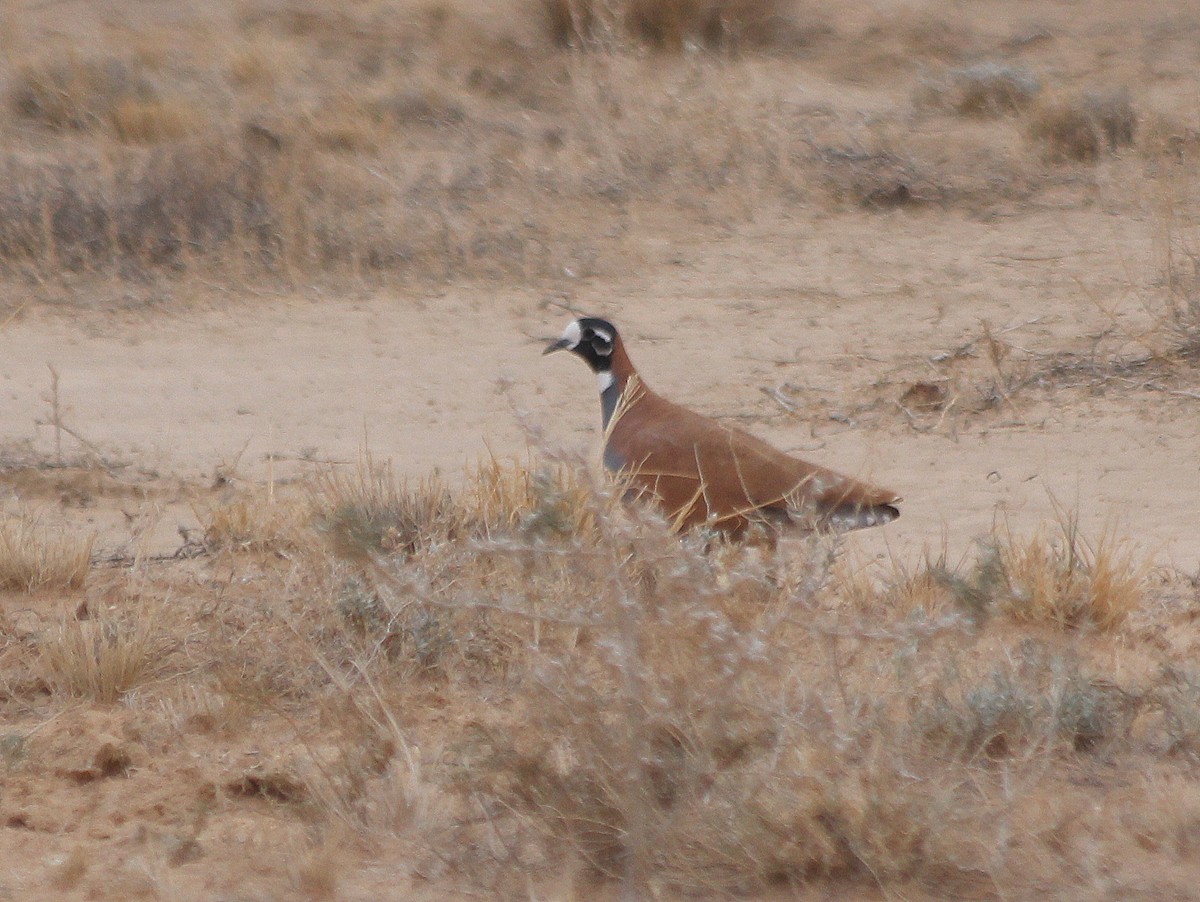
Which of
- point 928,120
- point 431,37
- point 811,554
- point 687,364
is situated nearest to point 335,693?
point 811,554

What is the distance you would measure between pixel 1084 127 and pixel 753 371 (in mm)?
4288

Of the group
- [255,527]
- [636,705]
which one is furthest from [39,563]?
[636,705]

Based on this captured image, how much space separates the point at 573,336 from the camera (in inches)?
248

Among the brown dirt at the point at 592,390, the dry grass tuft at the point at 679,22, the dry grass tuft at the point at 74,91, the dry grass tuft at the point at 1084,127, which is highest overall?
the dry grass tuft at the point at 679,22

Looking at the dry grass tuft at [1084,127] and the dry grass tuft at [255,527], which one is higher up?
the dry grass tuft at [1084,127]

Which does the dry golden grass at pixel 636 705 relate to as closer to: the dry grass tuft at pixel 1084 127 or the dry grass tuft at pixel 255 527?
the dry grass tuft at pixel 255 527

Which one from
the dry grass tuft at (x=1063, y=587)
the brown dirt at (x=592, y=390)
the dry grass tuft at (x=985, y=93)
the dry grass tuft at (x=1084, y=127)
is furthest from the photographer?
the dry grass tuft at (x=985, y=93)

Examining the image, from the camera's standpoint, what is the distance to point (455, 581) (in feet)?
15.7

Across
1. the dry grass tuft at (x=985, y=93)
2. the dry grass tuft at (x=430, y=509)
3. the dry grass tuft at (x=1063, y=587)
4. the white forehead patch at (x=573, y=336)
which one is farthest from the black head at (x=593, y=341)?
the dry grass tuft at (x=985, y=93)

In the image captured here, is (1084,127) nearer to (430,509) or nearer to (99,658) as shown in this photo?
(430,509)

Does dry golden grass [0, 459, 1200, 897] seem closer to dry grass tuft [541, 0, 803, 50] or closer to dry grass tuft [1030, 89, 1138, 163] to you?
dry grass tuft [1030, 89, 1138, 163]

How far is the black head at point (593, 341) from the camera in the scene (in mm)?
6215

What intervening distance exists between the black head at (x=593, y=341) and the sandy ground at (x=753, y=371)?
2.68ft

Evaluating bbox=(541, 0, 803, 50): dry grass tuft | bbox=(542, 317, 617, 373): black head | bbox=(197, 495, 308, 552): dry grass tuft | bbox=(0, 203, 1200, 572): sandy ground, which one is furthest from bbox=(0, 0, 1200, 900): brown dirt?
bbox=(541, 0, 803, 50): dry grass tuft
